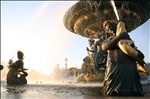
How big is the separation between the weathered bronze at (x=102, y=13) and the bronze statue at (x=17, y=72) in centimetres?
455

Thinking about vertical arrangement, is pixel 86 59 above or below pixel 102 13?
below

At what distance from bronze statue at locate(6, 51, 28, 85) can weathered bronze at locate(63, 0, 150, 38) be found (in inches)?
179

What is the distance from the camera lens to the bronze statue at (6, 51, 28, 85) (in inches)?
344

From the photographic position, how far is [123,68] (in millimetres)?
4848

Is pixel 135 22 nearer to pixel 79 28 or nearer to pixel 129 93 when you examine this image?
pixel 79 28

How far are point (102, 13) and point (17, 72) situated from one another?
19.3ft

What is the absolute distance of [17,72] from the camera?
9117mm

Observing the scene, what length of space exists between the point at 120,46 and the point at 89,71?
10.4 metres

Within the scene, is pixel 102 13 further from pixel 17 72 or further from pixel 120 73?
pixel 120 73

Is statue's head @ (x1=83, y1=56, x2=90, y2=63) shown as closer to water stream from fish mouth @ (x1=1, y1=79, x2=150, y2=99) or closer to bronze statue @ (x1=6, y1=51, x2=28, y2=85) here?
bronze statue @ (x1=6, y1=51, x2=28, y2=85)

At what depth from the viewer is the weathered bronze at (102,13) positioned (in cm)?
1235

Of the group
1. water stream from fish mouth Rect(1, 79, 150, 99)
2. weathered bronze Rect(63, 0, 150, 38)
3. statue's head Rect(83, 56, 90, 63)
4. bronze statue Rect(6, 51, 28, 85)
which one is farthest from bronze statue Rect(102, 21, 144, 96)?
statue's head Rect(83, 56, 90, 63)

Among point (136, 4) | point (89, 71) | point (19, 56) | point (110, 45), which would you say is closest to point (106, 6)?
point (136, 4)

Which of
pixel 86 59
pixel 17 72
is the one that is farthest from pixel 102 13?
pixel 17 72
